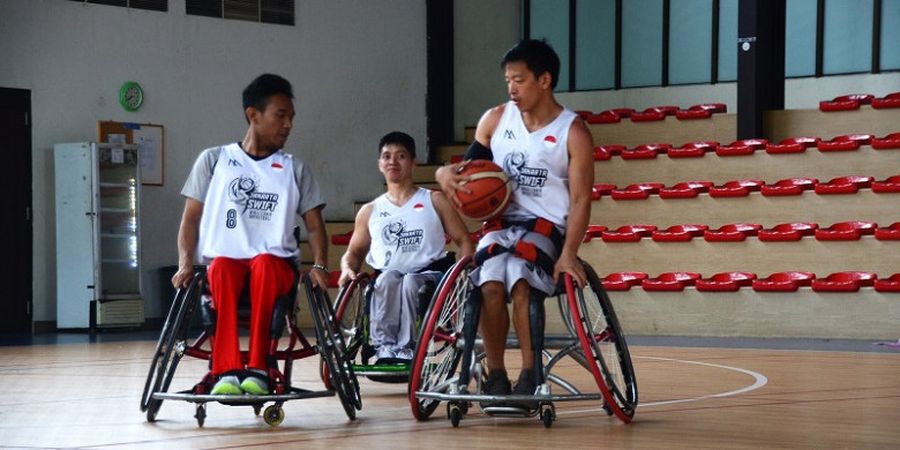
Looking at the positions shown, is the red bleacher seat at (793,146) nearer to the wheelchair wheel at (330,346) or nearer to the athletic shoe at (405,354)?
the athletic shoe at (405,354)

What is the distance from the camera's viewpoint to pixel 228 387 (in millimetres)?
3832

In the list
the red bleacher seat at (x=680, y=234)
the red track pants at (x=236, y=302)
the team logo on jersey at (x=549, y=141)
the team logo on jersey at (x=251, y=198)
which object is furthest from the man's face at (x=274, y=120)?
the red bleacher seat at (x=680, y=234)

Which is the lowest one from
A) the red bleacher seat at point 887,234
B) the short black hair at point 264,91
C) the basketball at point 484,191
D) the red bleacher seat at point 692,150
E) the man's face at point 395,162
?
the red bleacher seat at point 887,234

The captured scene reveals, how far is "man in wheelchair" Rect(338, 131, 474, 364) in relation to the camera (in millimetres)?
5090

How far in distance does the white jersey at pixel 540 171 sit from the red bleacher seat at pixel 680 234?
5.45 m

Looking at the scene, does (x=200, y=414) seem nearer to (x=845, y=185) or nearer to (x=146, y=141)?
(x=845, y=185)

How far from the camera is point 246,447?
3.43 m

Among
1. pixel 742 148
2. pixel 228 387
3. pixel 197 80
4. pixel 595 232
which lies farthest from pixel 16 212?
pixel 228 387

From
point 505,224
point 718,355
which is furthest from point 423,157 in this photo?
point 505,224

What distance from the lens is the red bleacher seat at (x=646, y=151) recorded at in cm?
1077

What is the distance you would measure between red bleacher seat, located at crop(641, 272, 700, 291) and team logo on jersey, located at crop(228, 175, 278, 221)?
5.31 metres

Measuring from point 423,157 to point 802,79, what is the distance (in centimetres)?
363

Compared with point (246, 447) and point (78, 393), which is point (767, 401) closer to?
point (246, 447)

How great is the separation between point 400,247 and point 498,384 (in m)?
1.47
